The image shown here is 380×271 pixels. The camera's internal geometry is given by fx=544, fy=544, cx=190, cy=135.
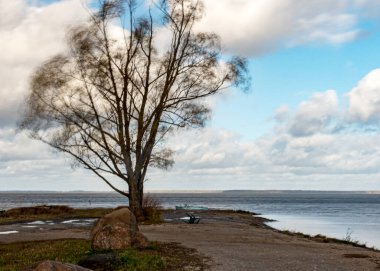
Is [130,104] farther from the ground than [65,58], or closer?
closer

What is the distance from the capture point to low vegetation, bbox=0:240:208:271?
53.1 feet

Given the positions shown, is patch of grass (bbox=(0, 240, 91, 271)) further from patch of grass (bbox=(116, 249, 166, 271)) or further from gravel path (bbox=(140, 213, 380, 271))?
gravel path (bbox=(140, 213, 380, 271))

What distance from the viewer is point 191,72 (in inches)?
1502

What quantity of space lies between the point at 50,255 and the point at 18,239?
8470 mm

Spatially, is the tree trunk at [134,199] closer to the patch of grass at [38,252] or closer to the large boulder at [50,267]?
the patch of grass at [38,252]

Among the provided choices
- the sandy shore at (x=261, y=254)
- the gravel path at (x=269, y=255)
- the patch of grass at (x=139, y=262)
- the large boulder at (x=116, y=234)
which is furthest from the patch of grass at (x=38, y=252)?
the gravel path at (x=269, y=255)

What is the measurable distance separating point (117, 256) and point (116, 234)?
3.00m

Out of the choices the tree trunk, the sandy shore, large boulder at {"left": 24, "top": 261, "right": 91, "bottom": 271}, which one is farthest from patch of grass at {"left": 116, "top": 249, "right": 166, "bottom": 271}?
the tree trunk

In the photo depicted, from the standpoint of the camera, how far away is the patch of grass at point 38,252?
1727cm

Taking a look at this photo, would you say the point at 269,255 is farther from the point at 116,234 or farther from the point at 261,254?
the point at 116,234

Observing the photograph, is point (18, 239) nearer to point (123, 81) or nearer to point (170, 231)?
point (170, 231)

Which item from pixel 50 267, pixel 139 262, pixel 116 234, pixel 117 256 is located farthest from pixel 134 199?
pixel 50 267

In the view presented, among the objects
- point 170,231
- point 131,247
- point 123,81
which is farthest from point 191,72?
point 131,247

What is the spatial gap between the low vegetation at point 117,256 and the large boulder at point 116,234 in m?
0.47
